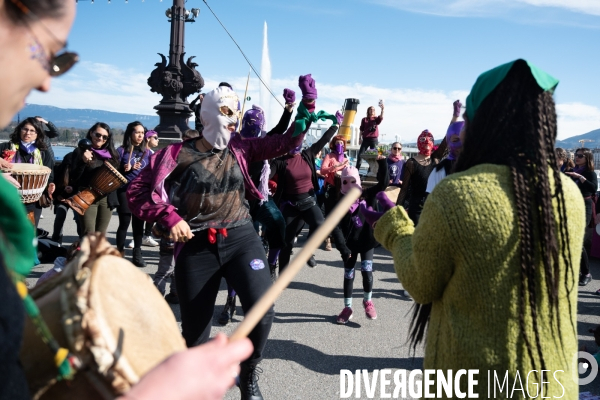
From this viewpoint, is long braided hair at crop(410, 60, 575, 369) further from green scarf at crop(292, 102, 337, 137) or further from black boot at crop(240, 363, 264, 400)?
black boot at crop(240, 363, 264, 400)

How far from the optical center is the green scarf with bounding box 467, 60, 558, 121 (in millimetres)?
1651

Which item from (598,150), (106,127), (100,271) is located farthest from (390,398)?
(598,150)

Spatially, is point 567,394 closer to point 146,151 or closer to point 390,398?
point 390,398

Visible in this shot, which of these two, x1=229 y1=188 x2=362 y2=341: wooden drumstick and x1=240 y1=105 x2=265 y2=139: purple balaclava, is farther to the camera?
x1=240 y1=105 x2=265 y2=139: purple balaclava

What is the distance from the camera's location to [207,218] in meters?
3.10

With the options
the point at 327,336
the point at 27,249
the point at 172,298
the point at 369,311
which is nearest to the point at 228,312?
the point at 172,298

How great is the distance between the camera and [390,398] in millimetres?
3697

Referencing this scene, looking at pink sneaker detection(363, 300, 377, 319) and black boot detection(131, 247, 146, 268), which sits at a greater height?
black boot detection(131, 247, 146, 268)

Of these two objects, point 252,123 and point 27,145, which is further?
point 27,145

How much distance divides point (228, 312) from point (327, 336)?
1.04 metres

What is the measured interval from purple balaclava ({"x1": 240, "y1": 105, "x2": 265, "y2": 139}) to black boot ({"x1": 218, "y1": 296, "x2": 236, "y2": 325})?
5.72 ft

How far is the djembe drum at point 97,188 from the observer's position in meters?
6.42

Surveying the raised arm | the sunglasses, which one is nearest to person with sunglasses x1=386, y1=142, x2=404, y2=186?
the raised arm

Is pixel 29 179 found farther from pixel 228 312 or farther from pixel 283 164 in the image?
pixel 283 164
